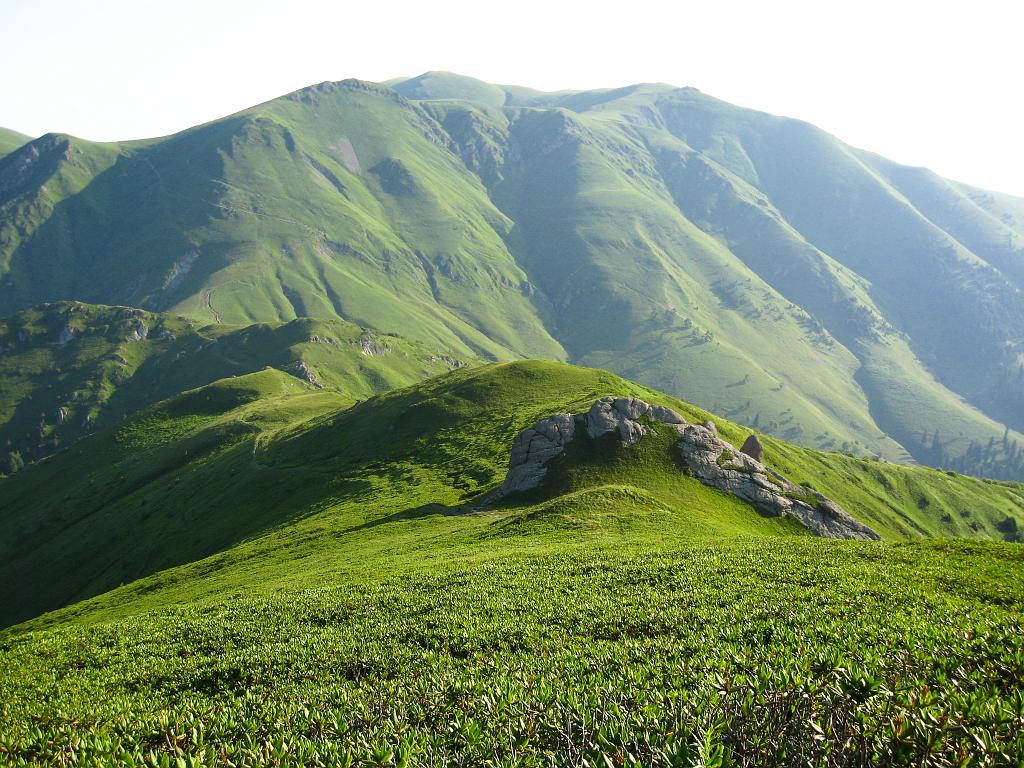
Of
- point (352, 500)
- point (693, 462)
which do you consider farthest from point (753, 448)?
point (352, 500)

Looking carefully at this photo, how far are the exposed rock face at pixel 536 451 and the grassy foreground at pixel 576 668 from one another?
3619 centimetres

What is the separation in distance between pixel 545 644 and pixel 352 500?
258 feet

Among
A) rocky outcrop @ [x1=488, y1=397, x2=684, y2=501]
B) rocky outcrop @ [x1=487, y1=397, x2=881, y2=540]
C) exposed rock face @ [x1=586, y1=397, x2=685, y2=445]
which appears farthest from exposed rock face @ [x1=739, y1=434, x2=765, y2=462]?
rocky outcrop @ [x1=488, y1=397, x2=684, y2=501]

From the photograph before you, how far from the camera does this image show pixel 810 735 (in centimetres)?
1030

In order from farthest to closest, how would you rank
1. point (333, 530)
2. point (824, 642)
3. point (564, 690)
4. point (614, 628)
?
point (333, 530), point (614, 628), point (824, 642), point (564, 690)

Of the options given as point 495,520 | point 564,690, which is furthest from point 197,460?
point 564,690

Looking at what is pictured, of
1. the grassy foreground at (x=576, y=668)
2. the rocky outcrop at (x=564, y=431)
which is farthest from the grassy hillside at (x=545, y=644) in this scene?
the rocky outcrop at (x=564, y=431)

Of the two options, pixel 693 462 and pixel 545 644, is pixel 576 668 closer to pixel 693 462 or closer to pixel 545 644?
pixel 545 644

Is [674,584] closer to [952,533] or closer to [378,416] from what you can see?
[378,416]

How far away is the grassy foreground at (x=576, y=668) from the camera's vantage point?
10773 millimetres

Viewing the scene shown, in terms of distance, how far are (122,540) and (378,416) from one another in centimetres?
5958

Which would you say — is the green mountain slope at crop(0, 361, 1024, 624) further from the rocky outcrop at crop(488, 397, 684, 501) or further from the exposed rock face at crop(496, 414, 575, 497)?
the exposed rock face at crop(496, 414, 575, 497)

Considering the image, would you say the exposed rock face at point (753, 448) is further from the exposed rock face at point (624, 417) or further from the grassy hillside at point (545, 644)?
the grassy hillside at point (545, 644)

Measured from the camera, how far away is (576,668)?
19156mm
